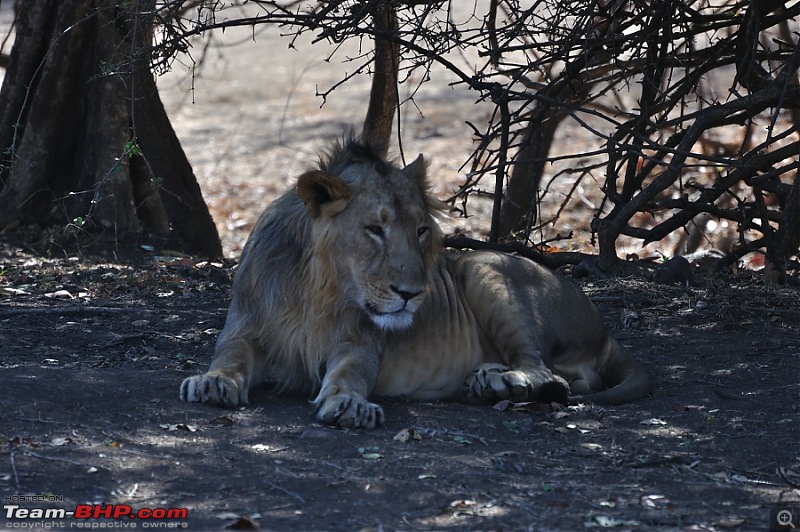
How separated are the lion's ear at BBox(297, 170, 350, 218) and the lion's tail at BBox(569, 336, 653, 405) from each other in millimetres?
1293

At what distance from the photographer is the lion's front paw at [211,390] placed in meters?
4.29

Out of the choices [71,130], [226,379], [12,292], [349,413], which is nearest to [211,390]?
[226,379]

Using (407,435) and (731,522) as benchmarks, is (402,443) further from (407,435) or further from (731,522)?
(731,522)

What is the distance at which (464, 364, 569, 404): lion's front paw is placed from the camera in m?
4.68

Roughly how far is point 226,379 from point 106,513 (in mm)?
1245

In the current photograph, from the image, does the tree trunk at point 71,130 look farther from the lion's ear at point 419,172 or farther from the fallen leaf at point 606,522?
the fallen leaf at point 606,522

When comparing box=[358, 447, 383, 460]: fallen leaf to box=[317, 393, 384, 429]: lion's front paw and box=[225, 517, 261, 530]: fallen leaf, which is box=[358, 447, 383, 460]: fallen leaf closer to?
box=[317, 393, 384, 429]: lion's front paw

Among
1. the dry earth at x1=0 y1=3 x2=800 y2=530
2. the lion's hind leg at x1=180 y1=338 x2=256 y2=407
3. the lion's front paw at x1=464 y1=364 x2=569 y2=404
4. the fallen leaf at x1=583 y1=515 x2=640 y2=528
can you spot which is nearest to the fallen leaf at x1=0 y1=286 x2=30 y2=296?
the dry earth at x1=0 y1=3 x2=800 y2=530

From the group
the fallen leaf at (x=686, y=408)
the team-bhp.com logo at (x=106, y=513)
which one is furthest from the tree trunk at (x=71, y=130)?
the team-bhp.com logo at (x=106, y=513)

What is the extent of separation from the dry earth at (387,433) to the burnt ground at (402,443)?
1 cm

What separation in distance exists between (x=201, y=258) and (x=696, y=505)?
4.83 meters

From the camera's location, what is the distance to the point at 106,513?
3.15m

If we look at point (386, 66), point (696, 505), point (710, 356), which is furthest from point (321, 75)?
point (696, 505)

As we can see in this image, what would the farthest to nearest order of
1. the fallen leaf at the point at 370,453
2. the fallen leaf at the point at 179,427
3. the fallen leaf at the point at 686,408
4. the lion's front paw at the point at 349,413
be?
1. the fallen leaf at the point at 686,408
2. the lion's front paw at the point at 349,413
3. the fallen leaf at the point at 179,427
4. the fallen leaf at the point at 370,453
